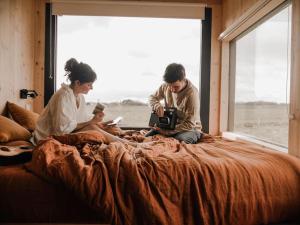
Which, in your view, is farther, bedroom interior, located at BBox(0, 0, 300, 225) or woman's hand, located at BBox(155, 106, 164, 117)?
woman's hand, located at BBox(155, 106, 164, 117)

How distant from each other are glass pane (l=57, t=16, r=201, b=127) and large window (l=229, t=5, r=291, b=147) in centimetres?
62

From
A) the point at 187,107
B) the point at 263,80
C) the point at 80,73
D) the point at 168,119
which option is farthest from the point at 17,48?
the point at 263,80

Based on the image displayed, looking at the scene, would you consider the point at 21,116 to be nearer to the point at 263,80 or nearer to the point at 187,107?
the point at 187,107

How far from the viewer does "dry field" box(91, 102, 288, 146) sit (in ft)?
7.20

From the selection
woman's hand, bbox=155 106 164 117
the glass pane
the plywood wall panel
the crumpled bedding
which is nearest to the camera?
the crumpled bedding

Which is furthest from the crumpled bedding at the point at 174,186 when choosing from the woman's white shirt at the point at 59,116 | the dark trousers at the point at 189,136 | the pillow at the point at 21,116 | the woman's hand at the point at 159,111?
the woman's hand at the point at 159,111

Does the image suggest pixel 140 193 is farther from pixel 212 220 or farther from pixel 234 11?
pixel 234 11

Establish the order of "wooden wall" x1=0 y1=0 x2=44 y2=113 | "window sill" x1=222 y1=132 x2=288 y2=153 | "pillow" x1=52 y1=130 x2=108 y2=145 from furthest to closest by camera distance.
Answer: "wooden wall" x1=0 y1=0 x2=44 y2=113 < "window sill" x1=222 y1=132 x2=288 y2=153 < "pillow" x1=52 y1=130 x2=108 y2=145

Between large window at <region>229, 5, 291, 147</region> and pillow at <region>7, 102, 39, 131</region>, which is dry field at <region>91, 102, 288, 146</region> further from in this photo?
pillow at <region>7, 102, 39, 131</region>

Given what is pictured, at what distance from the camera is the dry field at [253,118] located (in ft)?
7.20

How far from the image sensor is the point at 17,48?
268cm

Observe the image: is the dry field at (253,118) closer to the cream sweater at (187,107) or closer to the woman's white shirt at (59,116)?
the cream sweater at (187,107)

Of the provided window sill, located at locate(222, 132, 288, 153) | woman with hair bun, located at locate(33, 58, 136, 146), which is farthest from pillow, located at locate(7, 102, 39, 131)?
window sill, located at locate(222, 132, 288, 153)

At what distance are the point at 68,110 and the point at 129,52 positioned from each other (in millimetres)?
1934
